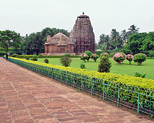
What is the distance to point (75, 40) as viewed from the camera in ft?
185

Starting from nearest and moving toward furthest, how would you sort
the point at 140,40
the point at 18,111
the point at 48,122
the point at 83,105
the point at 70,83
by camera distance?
the point at 48,122
the point at 18,111
the point at 83,105
the point at 70,83
the point at 140,40

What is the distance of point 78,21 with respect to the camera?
182 ft

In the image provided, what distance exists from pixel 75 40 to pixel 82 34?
3091mm

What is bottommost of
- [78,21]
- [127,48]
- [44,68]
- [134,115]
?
[134,115]

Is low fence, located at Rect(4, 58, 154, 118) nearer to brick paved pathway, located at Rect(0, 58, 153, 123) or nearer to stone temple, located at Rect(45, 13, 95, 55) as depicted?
brick paved pathway, located at Rect(0, 58, 153, 123)

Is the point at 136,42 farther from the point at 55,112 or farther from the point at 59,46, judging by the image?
the point at 55,112

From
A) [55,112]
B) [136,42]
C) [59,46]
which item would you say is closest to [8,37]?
[59,46]

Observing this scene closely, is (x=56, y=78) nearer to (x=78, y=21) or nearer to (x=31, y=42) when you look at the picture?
(x=78, y=21)

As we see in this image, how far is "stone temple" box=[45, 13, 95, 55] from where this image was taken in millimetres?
54684

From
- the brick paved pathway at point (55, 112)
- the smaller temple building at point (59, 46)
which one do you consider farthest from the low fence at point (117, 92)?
the smaller temple building at point (59, 46)

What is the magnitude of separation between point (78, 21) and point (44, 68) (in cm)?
4605

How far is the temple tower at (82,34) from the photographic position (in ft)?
181

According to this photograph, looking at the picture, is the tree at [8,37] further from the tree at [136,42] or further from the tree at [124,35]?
the tree at [124,35]

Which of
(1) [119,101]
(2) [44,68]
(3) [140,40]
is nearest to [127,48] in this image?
(3) [140,40]
